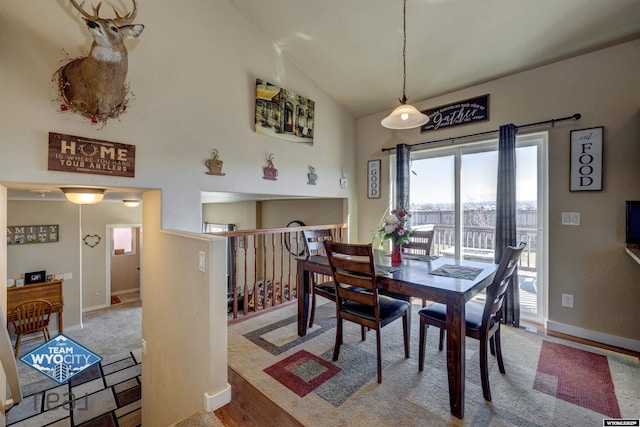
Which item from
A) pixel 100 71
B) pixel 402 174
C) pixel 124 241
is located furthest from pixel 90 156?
pixel 124 241

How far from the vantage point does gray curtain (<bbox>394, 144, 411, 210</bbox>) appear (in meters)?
3.94

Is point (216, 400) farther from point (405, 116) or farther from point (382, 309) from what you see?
point (405, 116)

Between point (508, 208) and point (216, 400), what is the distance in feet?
10.9

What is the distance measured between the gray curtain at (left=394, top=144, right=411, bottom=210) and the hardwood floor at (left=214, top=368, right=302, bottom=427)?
9.48 feet

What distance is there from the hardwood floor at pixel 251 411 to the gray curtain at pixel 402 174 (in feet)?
9.48

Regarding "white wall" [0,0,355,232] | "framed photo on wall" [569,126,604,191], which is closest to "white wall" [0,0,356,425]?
"white wall" [0,0,355,232]

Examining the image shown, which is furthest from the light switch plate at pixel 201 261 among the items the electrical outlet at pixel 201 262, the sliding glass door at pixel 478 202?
the sliding glass door at pixel 478 202

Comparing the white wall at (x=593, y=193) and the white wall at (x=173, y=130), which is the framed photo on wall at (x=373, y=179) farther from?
→ the white wall at (x=593, y=193)

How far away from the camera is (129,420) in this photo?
3.15m

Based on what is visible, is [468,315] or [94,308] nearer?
[468,315]

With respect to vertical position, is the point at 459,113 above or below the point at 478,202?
above

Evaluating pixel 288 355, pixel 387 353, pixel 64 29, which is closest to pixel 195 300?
pixel 288 355

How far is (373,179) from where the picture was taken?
447 centimetres

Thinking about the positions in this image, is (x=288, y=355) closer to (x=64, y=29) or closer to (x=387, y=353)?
(x=387, y=353)
